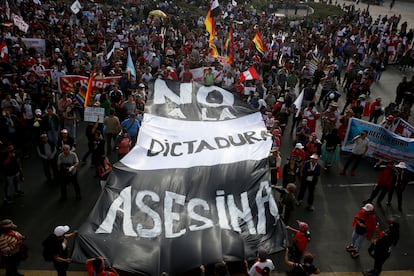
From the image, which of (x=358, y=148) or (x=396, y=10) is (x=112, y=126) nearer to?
(x=358, y=148)

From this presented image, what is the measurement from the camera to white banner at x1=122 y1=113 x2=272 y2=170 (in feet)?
31.8

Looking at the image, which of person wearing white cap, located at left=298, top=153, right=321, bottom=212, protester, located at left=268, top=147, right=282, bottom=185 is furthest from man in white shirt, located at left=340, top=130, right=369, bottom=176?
protester, located at left=268, top=147, right=282, bottom=185

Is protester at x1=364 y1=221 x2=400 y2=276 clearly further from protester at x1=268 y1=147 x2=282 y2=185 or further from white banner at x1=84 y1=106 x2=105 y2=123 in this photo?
white banner at x1=84 y1=106 x2=105 y2=123

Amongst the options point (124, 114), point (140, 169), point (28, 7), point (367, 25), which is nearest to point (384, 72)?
point (367, 25)

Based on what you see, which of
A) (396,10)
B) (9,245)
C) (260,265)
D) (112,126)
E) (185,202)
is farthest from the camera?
(396,10)

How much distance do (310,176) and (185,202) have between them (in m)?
3.43

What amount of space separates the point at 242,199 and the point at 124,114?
19.2ft

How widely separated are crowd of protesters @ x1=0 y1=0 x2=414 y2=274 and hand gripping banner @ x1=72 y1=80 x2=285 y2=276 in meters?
0.76

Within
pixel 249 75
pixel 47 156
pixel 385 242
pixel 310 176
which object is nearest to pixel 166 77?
pixel 249 75

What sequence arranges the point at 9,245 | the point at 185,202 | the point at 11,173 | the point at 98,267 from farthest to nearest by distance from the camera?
the point at 11,173 → the point at 185,202 → the point at 9,245 → the point at 98,267

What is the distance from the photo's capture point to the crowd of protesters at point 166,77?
10922mm

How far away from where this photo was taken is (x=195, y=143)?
10.6 metres

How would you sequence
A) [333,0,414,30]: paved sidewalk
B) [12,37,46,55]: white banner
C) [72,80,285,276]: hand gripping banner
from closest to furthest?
[72,80,285,276]: hand gripping banner → [12,37,46,55]: white banner → [333,0,414,30]: paved sidewalk

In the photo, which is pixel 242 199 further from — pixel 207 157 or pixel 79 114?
pixel 79 114
